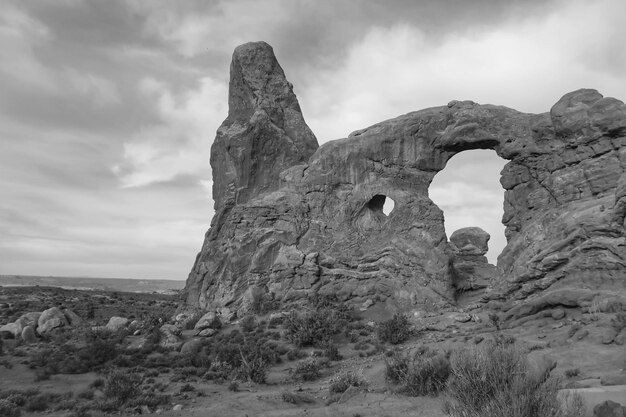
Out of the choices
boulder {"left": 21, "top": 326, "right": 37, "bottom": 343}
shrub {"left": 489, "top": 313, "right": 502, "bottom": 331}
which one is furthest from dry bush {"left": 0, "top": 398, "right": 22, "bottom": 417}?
shrub {"left": 489, "top": 313, "right": 502, "bottom": 331}

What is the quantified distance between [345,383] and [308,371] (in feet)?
9.54

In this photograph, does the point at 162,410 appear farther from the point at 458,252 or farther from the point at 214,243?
the point at 458,252

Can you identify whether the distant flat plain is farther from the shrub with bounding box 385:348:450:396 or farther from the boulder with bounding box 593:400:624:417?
the boulder with bounding box 593:400:624:417

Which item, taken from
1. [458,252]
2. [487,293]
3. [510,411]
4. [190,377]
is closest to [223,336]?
[190,377]

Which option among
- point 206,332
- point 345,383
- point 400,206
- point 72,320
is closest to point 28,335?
point 72,320

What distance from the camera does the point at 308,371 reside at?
16875mm

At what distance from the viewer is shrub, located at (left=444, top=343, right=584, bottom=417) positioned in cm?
633

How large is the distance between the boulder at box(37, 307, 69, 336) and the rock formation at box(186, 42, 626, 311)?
9.17 m

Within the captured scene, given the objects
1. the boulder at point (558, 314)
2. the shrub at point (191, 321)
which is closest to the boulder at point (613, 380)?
the boulder at point (558, 314)

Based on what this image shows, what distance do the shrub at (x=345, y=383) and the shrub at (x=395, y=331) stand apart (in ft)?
18.6

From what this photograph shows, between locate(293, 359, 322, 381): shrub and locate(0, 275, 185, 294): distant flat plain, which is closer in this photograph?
locate(293, 359, 322, 381): shrub

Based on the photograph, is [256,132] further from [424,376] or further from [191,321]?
[424,376]

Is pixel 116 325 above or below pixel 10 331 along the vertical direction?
above

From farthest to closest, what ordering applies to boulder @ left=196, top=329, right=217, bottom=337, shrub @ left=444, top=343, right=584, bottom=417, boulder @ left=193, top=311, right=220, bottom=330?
boulder @ left=193, top=311, right=220, bottom=330 → boulder @ left=196, top=329, right=217, bottom=337 → shrub @ left=444, top=343, right=584, bottom=417
